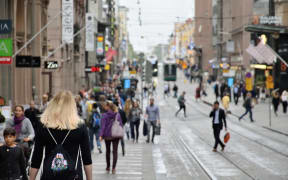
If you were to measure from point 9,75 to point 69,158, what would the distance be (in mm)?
23360

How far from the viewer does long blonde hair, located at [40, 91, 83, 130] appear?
5.94 metres

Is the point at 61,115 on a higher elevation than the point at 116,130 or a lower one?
higher

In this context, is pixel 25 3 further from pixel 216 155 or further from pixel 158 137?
pixel 216 155

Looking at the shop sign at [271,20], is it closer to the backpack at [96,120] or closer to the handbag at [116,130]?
the backpack at [96,120]

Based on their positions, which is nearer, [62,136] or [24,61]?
[62,136]

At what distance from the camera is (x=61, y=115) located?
5.93 meters

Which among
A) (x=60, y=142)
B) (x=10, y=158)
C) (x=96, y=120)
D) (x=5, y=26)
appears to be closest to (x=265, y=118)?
(x=96, y=120)

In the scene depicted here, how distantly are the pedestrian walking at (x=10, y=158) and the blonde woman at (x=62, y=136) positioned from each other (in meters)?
2.54

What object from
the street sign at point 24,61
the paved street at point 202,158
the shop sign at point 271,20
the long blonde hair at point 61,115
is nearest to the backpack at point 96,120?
the paved street at point 202,158

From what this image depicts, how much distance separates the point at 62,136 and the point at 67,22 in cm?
3520

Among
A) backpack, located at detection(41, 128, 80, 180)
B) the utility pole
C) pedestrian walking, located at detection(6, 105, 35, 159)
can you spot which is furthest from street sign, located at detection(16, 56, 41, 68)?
the utility pole

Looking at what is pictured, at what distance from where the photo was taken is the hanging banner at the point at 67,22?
3812 cm

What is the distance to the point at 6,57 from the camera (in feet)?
60.5

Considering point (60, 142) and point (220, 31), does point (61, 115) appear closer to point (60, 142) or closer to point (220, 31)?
point (60, 142)
